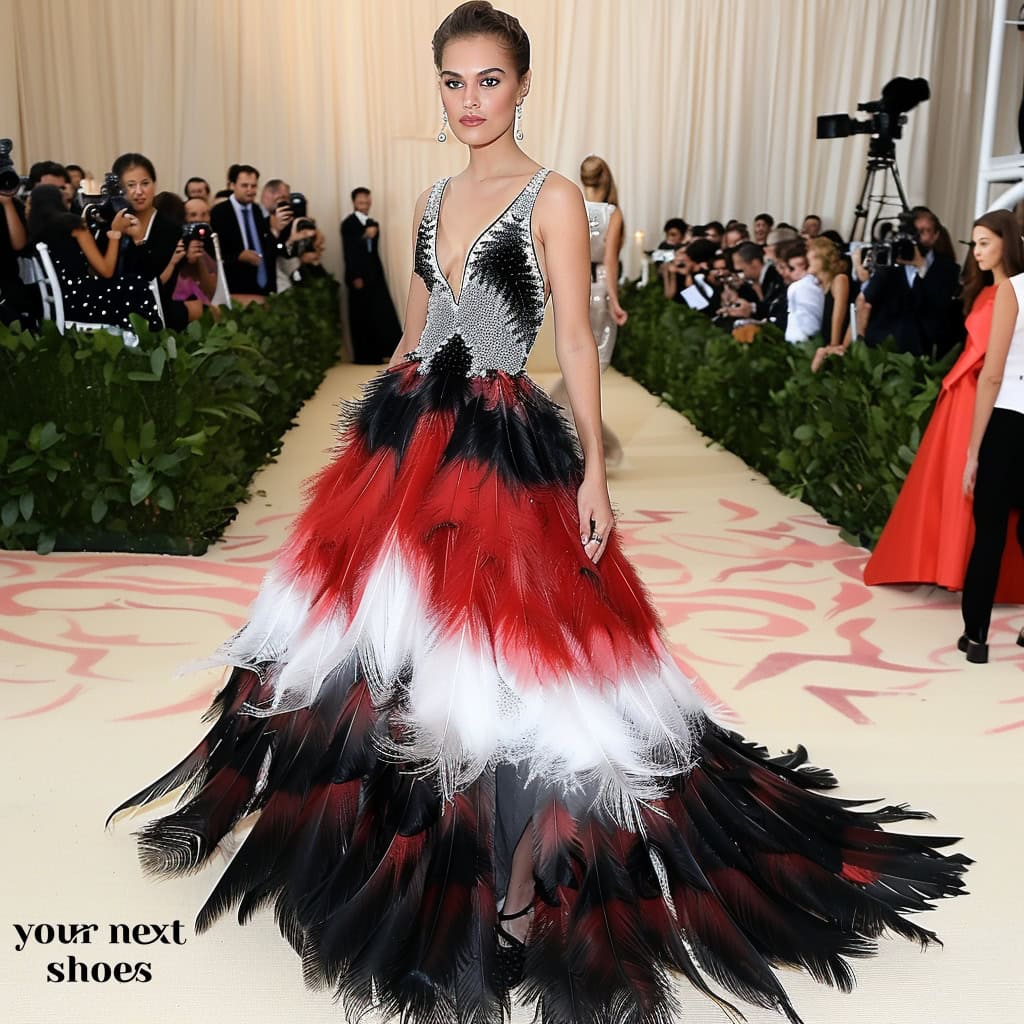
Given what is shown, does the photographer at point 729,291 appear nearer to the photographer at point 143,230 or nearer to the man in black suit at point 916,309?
the man in black suit at point 916,309

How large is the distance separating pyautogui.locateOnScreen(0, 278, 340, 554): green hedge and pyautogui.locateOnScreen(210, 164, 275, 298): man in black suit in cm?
431

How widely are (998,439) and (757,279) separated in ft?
21.9

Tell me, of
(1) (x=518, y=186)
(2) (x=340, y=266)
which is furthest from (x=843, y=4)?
(1) (x=518, y=186)

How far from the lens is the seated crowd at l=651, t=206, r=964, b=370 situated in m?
6.76

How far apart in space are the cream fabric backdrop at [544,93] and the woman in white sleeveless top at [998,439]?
11907 mm

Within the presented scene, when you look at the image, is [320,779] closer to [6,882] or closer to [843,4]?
[6,882]

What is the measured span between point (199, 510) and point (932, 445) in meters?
3.15

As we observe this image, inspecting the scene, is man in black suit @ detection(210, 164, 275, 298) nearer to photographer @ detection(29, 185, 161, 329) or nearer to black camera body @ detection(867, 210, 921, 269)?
photographer @ detection(29, 185, 161, 329)

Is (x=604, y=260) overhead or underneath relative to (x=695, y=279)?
overhead

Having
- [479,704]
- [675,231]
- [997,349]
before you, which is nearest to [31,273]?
[997,349]

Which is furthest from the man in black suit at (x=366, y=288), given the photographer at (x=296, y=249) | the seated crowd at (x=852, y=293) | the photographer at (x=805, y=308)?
the photographer at (x=805, y=308)

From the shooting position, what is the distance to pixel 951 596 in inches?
208

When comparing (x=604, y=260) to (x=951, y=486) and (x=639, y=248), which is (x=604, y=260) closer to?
(x=951, y=486)

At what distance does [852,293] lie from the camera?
7855mm
